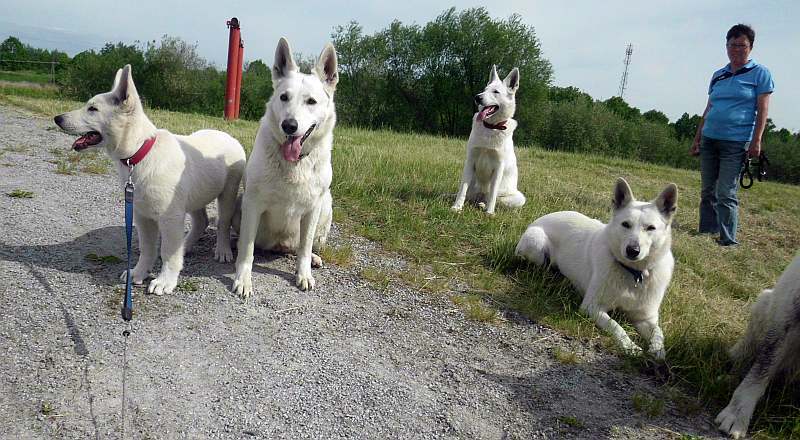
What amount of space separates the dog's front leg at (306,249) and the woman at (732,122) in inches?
234

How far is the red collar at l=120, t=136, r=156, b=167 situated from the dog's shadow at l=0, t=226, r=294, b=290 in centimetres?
86

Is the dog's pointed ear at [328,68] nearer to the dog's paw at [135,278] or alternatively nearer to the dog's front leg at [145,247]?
the dog's front leg at [145,247]

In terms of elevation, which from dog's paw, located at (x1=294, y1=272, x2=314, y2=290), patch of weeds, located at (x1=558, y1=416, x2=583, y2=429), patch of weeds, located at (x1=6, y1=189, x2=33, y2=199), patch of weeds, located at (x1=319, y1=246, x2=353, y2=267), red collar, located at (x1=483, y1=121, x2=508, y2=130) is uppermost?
red collar, located at (x1=483, y1=121, x2=508, y2=130)

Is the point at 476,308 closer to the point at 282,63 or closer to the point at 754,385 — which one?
the point at 754,385

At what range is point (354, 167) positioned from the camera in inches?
321

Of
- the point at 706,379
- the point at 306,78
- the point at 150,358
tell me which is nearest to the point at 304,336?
the point at 150,358

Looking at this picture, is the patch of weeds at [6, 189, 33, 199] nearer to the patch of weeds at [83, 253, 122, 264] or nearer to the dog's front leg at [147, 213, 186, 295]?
the patch of weeds at [83, 253, 122, 264]

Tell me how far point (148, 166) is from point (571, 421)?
3195 millimetres

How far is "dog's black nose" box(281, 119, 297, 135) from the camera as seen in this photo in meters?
3.46

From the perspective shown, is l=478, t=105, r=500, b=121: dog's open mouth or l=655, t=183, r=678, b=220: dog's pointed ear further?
l=478, t=105, r=500, b=121: dog's open mouth

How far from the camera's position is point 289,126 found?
3463 millimetres

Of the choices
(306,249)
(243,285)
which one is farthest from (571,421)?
(243,285)

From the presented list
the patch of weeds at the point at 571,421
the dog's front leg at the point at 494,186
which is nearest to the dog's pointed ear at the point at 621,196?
the patch of weeds at the point at 571,421

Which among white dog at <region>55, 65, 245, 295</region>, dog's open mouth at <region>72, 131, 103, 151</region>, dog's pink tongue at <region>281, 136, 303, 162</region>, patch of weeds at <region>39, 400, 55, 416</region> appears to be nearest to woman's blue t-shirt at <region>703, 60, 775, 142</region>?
dog's pink tongue at <region>281, 136, 303, 162</region>
